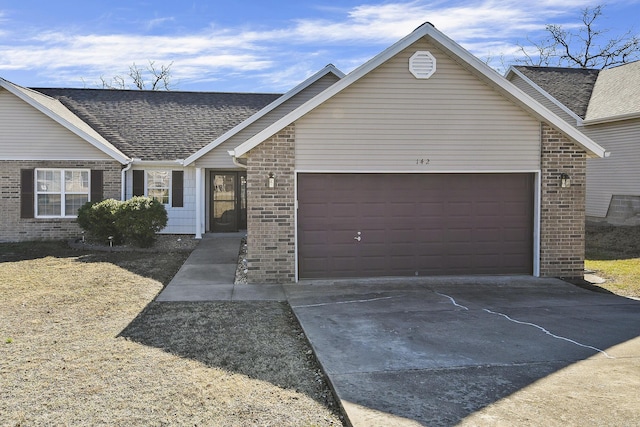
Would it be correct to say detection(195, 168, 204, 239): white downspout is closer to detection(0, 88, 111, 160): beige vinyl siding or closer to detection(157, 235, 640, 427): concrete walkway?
detection(0, 88, 111, 160): beige vinyl siding

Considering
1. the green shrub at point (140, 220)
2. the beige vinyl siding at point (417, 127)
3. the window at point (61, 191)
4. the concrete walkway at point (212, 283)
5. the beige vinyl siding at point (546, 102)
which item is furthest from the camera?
the beige vinyl siding at point (546, 102)

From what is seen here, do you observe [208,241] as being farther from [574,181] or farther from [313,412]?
[313,412]

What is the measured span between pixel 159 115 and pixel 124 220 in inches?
275

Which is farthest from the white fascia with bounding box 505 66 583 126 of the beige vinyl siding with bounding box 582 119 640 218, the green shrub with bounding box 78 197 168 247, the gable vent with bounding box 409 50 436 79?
the green shrub with bounding box 78 197 168 247

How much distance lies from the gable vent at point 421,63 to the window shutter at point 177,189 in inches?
401

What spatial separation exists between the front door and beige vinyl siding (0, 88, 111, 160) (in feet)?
15.2

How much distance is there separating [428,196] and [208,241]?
8.44m

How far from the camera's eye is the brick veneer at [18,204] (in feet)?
57.8

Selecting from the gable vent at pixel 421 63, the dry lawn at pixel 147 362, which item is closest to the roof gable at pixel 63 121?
the dry lawn at pixel 147 362

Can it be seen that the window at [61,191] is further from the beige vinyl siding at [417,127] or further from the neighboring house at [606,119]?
the neighboring house at [606,119]

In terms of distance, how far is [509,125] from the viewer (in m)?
11.5

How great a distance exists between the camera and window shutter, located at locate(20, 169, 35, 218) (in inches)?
693

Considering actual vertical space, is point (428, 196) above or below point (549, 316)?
above

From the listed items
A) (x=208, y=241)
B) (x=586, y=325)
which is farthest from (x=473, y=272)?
(x=208, y=241)
